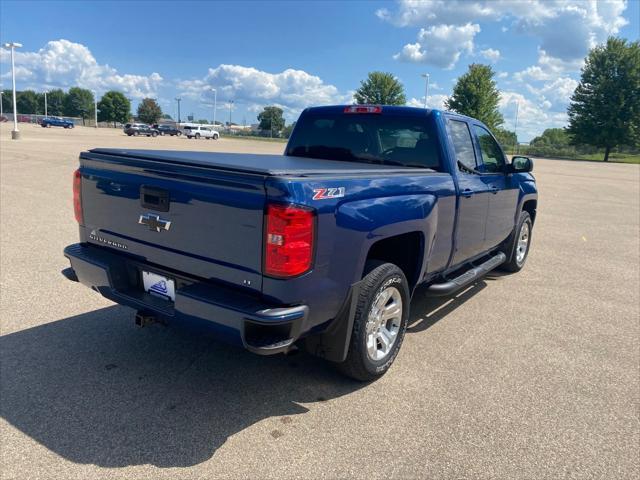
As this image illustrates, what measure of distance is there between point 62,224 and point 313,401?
6.27m

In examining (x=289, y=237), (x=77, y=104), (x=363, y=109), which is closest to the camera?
(x=289, y=237)

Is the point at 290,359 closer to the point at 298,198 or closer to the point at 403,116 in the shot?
the point at 298,198

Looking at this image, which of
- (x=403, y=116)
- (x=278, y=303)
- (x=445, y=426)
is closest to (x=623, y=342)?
(x=445, y=426)

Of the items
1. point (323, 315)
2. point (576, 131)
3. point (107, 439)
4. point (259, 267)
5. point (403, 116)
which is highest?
point (576, 131)

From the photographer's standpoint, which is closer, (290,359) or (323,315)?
(323,315)

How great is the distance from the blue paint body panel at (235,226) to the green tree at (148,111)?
395ft

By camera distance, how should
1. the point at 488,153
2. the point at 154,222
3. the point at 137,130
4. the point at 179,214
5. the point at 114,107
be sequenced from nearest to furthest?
the point at 179,214, the point at 154,222, the point at 488,153, the point at 137,130, the point at 114,107

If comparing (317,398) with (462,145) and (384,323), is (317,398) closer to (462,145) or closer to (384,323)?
(384,323)

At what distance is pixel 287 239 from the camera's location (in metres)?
2.64

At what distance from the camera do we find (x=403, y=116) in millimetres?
4531

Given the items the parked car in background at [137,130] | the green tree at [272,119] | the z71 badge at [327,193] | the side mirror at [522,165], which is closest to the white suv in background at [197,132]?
the parked car in background at [137,130]

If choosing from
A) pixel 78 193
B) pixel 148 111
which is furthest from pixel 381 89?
pixel 148 111

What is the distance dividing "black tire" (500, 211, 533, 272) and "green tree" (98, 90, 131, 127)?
11296cm

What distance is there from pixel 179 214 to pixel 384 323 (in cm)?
171
